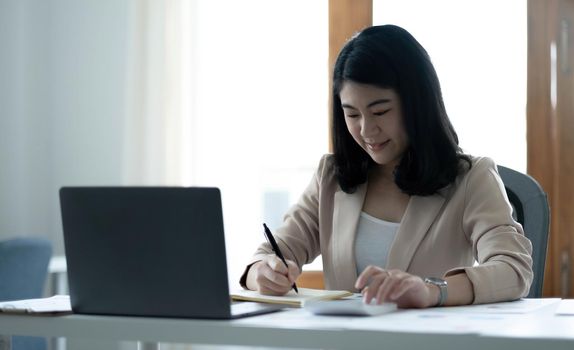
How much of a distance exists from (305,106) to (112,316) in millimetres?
1987

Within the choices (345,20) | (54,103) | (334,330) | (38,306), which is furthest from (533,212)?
(54,103)

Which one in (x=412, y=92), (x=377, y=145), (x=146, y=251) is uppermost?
(x=412, y=92)

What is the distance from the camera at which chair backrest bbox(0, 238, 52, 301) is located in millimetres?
2684

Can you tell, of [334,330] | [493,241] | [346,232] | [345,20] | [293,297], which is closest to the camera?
[334,330]

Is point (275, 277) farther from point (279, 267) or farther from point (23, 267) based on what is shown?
point (23, 267)

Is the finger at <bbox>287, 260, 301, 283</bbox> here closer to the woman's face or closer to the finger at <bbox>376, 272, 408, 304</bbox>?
the finger at <bbox>376, 272, 408, 304</bbox>

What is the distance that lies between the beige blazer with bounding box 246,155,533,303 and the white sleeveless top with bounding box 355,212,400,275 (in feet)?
0.06

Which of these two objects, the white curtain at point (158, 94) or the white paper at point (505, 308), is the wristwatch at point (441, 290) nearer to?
the white paper at point (505, 308)

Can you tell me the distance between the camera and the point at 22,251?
8.91ft

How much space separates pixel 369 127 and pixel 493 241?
1.18 feet

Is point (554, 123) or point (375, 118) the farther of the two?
point (554, 123)

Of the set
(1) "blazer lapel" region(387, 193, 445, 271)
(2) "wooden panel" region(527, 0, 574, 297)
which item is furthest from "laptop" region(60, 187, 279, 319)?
(2) "wooden panel" region(527, 0, 574, 297)

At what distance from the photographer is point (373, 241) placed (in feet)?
6.30

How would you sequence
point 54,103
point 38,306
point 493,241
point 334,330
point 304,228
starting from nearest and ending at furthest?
point 334,330 < point 38,306 < point 493,241 < point 304,228 < point 54,103
